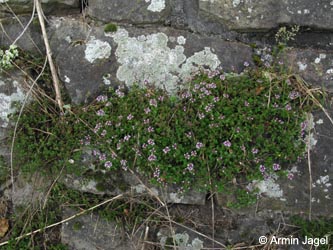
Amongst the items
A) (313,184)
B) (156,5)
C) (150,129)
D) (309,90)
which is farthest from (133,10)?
(313,184)

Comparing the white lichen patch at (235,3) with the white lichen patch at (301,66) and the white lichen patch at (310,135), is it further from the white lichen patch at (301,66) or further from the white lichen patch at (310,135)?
the white lichen patch at (310,135)

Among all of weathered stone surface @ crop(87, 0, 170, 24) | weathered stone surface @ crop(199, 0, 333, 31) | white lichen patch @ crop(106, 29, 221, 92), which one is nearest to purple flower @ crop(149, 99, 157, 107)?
white lichen patch @ crop(106, 29, 221, 92)

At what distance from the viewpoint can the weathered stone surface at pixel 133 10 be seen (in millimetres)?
3131

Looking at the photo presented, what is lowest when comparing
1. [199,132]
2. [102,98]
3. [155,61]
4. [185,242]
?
[185,242]

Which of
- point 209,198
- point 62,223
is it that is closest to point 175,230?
point 209,198

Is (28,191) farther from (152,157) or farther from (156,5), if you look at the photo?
(156,5)

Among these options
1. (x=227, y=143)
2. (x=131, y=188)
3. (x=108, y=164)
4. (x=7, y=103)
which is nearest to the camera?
(x=227, y=143)

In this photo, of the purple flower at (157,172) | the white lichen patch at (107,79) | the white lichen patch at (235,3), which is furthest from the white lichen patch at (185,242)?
the white lichen patch at (235,3)

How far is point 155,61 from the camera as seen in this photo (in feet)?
10.3

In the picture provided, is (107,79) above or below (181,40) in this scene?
below

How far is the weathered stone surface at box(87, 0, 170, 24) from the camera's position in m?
3.13

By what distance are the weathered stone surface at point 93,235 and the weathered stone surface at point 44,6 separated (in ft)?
4.97

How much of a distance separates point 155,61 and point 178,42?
0.72ft

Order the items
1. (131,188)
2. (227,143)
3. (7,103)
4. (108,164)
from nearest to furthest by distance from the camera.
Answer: (227,143) → (108,164) → (131,188) → (7,103)
